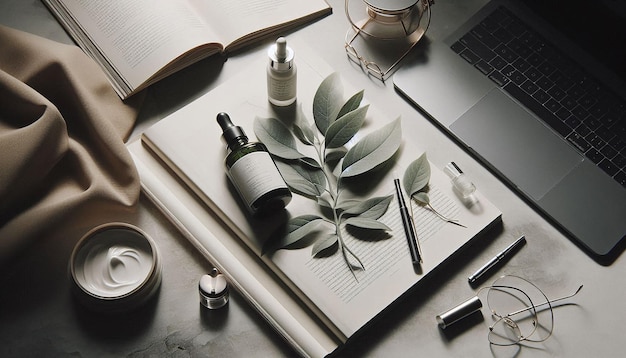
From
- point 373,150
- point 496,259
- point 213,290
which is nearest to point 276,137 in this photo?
point 373,150

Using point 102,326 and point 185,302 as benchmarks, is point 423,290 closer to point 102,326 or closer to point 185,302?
point 185,302

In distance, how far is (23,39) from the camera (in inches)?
41.9

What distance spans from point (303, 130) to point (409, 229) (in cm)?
22

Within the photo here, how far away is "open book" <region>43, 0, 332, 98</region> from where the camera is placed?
1.10m

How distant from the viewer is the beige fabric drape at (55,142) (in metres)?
0.96

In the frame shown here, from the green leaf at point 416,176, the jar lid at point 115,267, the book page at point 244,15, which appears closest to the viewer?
the jar lid at point 115,267

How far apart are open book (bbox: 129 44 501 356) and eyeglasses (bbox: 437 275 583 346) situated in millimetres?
74

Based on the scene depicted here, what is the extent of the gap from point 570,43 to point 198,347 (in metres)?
0.77

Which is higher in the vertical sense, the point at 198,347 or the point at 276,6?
the point at 276,6

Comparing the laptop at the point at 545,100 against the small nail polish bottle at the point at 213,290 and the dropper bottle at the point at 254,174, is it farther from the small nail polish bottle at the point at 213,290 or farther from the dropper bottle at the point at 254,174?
the small nail polish bottle at the point at 213,290

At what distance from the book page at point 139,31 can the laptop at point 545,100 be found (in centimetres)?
34

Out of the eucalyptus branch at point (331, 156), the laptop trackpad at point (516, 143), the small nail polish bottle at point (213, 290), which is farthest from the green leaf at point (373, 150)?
the small nail polish bottle at point (213, 290)

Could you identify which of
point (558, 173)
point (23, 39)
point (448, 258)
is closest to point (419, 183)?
point (448, 258)

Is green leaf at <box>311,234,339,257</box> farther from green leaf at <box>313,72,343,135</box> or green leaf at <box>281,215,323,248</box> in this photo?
green leaf at <box>313,72,343,135</box>
